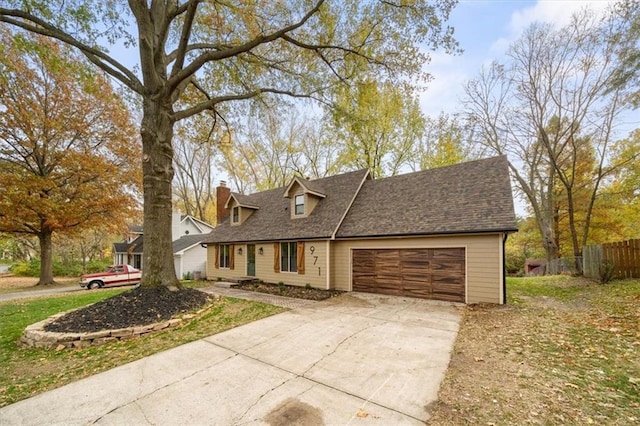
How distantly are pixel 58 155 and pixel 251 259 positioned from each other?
13244 mm

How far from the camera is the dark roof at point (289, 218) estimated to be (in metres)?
12.3

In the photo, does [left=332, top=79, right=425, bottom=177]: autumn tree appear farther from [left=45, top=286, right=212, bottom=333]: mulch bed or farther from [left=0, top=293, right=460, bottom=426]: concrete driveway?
[left=0, top=293, right=460, bottom=426]: concrete driveway

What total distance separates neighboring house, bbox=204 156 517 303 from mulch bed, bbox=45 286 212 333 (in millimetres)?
5322

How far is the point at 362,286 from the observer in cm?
1098

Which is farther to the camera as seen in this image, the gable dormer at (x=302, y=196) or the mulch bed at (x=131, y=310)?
the gable dormer at (x=302, y=196)

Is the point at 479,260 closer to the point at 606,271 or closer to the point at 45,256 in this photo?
the point at 606,271

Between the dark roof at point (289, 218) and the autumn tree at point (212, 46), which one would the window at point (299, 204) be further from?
the autumn tree at point (212, 46)

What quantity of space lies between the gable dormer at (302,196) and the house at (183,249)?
7.28m

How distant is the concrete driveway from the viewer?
10.2ft

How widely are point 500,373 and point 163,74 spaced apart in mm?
11208

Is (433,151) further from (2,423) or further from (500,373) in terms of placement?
(2,423)

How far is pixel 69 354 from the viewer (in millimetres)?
5066

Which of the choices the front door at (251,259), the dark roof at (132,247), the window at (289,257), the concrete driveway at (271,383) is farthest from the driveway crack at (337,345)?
the dark roof at (132,247)

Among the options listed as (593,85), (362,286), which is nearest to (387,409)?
(362,286)
